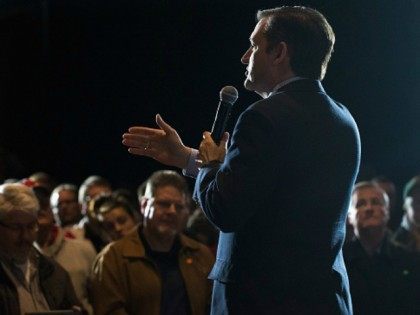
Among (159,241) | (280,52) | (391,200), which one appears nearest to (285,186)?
(280,52)

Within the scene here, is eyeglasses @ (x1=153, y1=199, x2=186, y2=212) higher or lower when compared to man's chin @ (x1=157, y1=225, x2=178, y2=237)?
higher

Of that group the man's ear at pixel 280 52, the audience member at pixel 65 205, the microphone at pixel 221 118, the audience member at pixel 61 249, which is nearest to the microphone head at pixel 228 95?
the microphone at pixel 221 118

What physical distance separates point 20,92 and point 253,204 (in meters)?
12.2

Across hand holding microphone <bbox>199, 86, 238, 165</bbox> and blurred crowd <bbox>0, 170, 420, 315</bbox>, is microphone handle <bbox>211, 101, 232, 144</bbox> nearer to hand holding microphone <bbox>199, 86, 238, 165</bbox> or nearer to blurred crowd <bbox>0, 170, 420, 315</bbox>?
hand holding microphone <bbox>199, 86, 238, 165</bbox>

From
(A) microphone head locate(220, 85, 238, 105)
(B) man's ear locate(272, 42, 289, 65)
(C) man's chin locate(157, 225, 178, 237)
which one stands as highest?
(B) man's ear locate(272, 42, 289, 65)

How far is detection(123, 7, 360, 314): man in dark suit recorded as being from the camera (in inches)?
139

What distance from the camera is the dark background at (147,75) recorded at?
39.5ft

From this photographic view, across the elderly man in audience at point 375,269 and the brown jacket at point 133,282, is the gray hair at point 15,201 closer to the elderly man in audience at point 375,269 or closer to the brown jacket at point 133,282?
the brown jacket at point 133,282

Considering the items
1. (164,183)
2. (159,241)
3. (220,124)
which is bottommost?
(159,241)

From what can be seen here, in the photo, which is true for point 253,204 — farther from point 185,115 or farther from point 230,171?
point 185,115

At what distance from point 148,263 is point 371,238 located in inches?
79.9

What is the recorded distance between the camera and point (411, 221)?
9.30 meters

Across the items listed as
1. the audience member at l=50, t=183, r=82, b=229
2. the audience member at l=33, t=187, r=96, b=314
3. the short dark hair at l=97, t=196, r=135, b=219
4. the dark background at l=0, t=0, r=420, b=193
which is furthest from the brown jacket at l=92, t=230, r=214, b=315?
the dark background at l=0, t=0, r=420, b=193

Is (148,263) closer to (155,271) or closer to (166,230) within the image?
(155,271)
